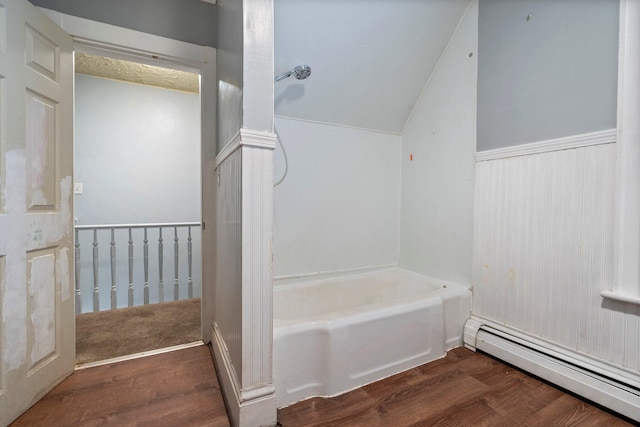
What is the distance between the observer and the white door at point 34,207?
46.0 inches

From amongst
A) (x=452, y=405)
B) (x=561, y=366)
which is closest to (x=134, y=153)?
(x=452, y=405)

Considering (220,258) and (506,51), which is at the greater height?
(506,51)

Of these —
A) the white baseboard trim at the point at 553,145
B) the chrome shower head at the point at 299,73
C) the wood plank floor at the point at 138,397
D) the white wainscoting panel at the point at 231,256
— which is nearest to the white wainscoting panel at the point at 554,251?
the white baseboard trim at the point at 553,145

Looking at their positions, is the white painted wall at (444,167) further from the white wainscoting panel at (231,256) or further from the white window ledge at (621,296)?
the white wainscoting panel at (231,256)

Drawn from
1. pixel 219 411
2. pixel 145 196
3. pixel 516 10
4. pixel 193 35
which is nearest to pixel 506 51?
pixel 516 10

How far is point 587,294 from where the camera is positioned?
4.71 ft

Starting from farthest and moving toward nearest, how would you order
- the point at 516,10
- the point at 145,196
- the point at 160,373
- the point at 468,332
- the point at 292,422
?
1. the point at 145,196
2. the point at 468,332
3. the point at 516,10
4. the point at 160,373
5. the point at 292,422

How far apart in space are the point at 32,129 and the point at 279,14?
4.56 feet

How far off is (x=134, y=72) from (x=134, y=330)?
2.44 m

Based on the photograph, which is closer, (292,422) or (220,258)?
(292,422)

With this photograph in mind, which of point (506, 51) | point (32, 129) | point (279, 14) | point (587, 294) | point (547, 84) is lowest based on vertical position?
point (587, 294)

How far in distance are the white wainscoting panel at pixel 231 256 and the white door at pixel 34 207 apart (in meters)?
0.78

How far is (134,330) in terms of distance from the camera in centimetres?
209

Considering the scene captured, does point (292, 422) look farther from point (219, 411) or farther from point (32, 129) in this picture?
point (32, 129)
